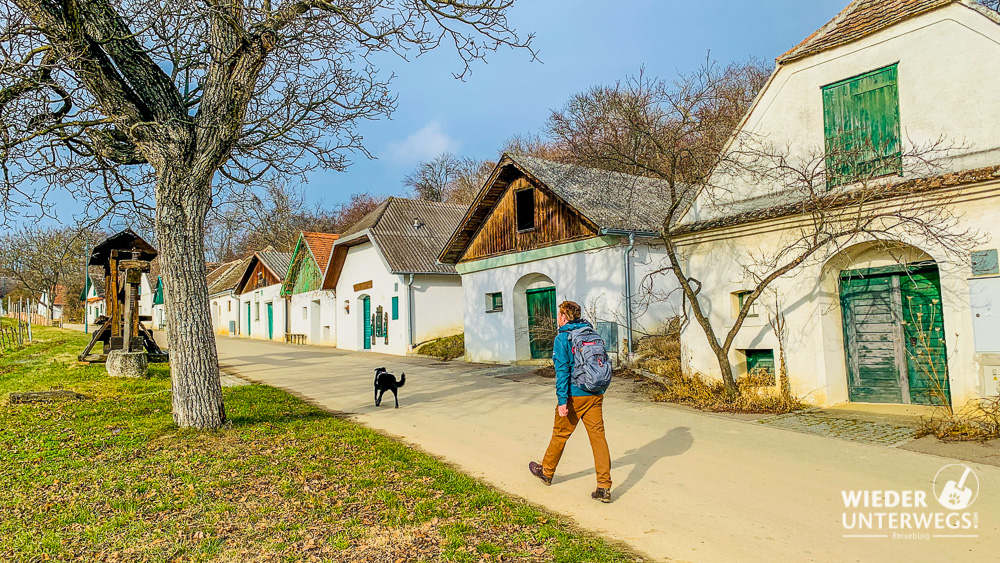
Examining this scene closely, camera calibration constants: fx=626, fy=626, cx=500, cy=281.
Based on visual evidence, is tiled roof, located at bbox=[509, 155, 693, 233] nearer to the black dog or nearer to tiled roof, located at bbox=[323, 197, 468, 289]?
tiled roof, located at bbox=[323, 197, 468, 289]

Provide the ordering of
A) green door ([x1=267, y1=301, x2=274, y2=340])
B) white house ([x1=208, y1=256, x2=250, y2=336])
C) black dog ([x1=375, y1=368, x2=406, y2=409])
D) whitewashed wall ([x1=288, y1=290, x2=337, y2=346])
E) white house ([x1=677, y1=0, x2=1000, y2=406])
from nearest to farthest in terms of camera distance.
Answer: white house ([x1=677, y1=0, x2=1000, y2=406]), black dog ([x1=375, y1=368, x2=406, y2=409]), whitewashed wall ([x1=288, y1=290, x2=337, y2=346]), green door ([x1=267, y1=301, x2=274, y2=340]), white house ([x1=208, y1=256, x2=250, y2=336])

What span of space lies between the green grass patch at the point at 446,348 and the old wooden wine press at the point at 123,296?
836cm

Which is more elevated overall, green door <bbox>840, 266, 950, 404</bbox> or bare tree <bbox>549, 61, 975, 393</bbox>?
bare tree <bbox>549, 61, 975, 393</bbox>

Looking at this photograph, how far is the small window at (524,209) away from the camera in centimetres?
1772

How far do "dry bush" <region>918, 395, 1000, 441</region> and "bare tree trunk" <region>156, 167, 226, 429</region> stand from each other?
8.86m

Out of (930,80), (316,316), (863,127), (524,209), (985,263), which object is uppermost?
(930,80)

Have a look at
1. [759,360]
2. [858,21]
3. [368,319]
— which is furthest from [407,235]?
[858,21]

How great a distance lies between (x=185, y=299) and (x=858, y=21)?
10.8m

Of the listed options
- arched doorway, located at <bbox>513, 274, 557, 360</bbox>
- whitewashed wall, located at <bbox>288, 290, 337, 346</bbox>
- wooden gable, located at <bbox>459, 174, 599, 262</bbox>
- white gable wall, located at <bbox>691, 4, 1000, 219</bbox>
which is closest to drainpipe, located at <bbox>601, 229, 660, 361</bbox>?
wooden gable, located at <bbox>459, 174, 599, 262</bbox>

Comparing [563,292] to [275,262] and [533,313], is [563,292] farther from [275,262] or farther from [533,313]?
[275,262]

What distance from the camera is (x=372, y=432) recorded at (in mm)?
8180

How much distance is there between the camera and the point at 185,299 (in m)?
7.70

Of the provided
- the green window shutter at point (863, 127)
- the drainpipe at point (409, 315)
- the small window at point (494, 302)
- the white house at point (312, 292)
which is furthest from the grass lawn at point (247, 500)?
the white house at point (312, 292)

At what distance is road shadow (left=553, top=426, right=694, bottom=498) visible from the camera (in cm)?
608
